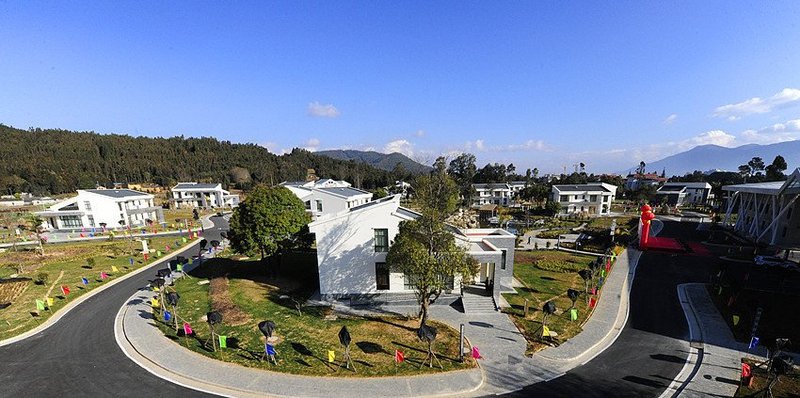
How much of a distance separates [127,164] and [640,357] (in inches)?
7997

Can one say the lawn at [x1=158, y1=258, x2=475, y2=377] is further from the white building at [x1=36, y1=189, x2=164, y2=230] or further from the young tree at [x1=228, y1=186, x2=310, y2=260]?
the white building at [x1=36, y1=189, x2=164, y2=230]

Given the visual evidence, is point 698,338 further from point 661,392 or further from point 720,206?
point 720,206

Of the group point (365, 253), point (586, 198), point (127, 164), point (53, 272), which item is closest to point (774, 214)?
point (586, 198)

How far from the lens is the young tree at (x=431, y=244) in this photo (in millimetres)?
19234

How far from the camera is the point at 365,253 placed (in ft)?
82.1

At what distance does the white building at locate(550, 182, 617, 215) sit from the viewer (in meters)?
74.6

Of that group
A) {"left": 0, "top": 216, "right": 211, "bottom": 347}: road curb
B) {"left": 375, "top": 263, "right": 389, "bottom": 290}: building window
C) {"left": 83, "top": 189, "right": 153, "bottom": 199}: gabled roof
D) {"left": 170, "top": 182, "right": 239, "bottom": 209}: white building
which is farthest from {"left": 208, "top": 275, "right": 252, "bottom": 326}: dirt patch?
{"left": 170, "top": 182, "right": 239, "bottom": 209}: white building

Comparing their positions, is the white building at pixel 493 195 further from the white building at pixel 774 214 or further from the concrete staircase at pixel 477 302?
the concrete staircase at pixel 477 302

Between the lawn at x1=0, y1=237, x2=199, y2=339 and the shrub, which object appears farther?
the shrub

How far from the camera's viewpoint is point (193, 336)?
68.0 ft

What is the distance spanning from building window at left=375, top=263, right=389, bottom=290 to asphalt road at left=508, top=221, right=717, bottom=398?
42.3 feet

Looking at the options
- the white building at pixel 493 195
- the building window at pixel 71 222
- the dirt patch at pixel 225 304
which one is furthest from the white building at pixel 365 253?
the white building at pixel 493 195

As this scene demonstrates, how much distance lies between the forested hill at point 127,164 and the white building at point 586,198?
277 ft

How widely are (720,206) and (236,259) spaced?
333ft
